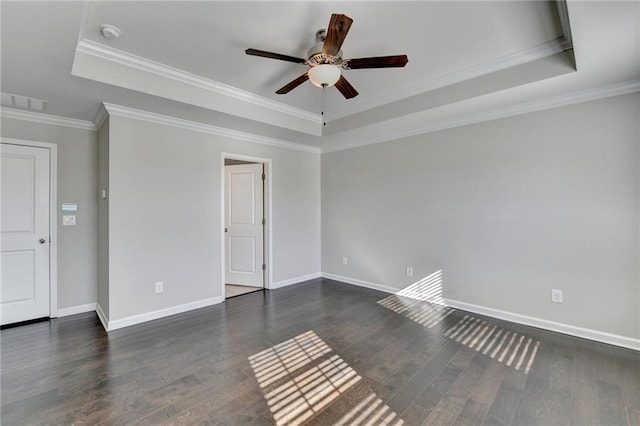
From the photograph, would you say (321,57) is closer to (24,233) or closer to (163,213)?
(163,213)

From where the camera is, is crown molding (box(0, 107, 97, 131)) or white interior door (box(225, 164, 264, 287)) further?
white interior door (box(225, 164, 264, 287))

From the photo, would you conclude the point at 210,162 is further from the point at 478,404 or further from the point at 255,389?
the point at 478,404

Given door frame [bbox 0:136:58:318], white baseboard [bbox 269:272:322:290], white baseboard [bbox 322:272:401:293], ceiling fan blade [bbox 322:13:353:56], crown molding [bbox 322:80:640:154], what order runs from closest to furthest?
ceiling fan blade [bbox 322:13:353:56], crown molding [bbox 322:80:640:154], door frame [bbox 0:136:58:318], white baseboard [bbox 322:272:401:293], white baseboard [bbox 269:272:322:290]

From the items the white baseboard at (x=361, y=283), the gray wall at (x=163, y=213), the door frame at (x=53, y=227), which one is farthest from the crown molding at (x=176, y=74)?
the white baseboard at (x=361, y=283)

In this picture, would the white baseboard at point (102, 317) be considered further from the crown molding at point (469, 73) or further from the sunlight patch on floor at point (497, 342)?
the crown molding at point (469, 73)

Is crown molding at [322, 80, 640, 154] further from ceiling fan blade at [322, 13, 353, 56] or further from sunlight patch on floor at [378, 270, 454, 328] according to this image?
ceiling fan blade at [322, 13, 353, 56]

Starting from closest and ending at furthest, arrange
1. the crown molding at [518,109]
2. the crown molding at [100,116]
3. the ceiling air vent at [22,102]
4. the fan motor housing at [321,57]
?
the fan motor housing at [321,57] → the crown molding at [518,109] → the ceiling air vent at [22,102] → the crown molding at [100,116]

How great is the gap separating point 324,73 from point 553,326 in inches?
137

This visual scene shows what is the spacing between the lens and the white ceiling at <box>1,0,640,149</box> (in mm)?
2061

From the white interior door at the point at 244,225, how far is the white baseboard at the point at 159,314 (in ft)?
2.92

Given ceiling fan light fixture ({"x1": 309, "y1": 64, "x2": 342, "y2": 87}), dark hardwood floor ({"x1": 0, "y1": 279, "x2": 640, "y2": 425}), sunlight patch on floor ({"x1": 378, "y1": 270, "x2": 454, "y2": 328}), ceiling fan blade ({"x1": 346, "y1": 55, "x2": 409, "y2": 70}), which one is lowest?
dark hardwood floor ({"x1": 0, "y1": 279, "x2": 640, "y2": 425})

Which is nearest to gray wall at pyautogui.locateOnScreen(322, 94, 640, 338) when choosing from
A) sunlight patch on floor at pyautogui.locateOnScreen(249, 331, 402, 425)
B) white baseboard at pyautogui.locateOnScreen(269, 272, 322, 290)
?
white baseboard at pyautogui.locateOnScreen(269, 272, 322, 290)

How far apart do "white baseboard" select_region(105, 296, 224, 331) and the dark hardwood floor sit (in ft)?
0.32

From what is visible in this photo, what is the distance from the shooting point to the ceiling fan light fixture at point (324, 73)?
2.25 m
